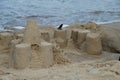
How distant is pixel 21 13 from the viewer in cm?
1181

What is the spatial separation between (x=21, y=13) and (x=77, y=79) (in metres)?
9.14

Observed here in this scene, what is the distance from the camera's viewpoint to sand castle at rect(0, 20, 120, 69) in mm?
4090

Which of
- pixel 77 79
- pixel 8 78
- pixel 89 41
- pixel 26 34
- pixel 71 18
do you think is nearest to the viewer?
Answer: pixel 77 79

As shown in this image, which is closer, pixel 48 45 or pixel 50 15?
pixel 48 45

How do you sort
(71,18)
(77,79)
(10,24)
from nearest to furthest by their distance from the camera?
(77,79), (10,24), (71,18)

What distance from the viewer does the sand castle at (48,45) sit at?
4090mm

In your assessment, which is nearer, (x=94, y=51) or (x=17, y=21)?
(x=94, y=51)

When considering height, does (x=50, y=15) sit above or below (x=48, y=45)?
below

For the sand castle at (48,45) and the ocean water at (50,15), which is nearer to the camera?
the sand castle at (48,45)

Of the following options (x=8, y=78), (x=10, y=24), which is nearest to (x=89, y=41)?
A: (x=8, y=78)

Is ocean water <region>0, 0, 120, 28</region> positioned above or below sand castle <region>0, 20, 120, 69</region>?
below

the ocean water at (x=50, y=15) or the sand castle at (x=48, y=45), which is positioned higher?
the sand castle at (x=48, y=45)

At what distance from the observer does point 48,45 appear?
164 inches

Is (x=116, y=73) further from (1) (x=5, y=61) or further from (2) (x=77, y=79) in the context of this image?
(1) (x=5, y=61)
